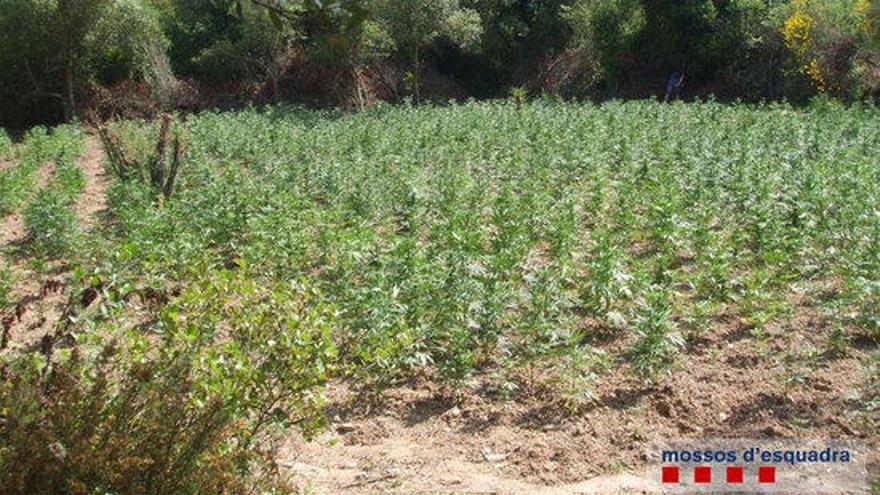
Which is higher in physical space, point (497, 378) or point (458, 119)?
point (458, 119)

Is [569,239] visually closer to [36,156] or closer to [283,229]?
[283,229]

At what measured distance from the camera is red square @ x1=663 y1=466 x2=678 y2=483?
164 inches

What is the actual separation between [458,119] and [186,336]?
42.0ft

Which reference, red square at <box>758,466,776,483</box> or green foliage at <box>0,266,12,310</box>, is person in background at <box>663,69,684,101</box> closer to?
green foliage at <box>0,266,12,310</box>

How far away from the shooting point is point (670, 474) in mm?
4223

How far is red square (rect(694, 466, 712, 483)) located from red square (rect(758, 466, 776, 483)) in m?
0.25

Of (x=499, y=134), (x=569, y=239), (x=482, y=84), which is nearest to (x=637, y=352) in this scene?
(x=569, y=239)

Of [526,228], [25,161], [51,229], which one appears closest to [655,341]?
Answer: [526,228]

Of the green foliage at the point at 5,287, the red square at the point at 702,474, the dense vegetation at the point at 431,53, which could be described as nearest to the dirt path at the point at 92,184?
the green foliage at the point at 5,287

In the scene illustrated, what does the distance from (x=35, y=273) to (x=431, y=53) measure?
20024mm

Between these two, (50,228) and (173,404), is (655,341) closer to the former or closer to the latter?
(173,404)

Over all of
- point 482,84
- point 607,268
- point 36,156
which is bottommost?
point 607,268

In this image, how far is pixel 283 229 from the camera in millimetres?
7637

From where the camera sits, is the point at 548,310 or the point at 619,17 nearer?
the point at 548,310
